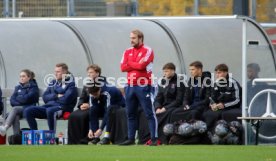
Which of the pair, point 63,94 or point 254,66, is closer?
point 254,66

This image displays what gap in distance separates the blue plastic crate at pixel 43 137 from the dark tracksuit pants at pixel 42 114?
417 millimetres

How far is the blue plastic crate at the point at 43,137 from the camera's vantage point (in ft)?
77.0

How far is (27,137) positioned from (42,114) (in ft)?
2.61

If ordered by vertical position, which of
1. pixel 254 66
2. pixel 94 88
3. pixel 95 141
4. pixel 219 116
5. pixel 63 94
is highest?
pixel 254 66

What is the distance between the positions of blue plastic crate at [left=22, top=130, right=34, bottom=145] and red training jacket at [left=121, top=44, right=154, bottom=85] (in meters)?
2.96

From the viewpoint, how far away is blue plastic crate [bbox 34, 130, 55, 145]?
2347 cm

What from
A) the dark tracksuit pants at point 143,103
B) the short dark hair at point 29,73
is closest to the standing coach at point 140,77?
the dark tracksuit pants at point 143,103

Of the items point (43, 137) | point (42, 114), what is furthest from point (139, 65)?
point (42, 114)

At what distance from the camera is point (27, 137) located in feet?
77.5

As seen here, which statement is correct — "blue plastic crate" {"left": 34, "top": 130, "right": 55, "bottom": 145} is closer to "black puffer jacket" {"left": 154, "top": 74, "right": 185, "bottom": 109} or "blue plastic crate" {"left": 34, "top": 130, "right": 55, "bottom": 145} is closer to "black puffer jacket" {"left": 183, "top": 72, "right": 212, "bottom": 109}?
"black puffer jacket" {"left": 154, "top": 74, "right": 185, "bottom": 109}

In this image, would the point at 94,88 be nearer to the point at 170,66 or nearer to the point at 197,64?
the point at 170,66
